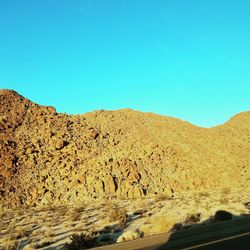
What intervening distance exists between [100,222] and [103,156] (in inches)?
890

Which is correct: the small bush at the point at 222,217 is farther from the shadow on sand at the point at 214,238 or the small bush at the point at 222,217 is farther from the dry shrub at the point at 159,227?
the shadow on sand at the point at 214,238

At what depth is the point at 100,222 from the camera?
24578 mm

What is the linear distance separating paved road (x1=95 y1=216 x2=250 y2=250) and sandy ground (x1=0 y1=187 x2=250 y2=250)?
110 inches

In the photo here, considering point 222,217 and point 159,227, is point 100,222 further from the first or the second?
point 222,217

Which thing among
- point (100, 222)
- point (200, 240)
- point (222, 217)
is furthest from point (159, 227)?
point (100, 222)

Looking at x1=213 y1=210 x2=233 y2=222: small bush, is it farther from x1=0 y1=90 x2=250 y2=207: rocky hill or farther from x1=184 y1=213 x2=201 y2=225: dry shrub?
x1=0 y1=90 x2=250 y2=207: rocky hill

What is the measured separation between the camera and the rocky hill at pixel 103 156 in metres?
41.3

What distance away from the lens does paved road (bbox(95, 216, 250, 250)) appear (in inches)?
444

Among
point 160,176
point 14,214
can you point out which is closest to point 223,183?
point 160,176

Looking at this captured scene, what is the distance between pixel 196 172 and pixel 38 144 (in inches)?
801

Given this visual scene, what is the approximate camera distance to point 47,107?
61969 mm

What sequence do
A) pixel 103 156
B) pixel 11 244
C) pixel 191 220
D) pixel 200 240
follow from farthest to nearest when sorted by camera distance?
pixel 103 156
pixel 191 220
pixel 11 244
pixel 200 240

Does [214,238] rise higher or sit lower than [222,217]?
higher

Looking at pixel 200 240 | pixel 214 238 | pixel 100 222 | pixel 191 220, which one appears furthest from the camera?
pixel 100 222
